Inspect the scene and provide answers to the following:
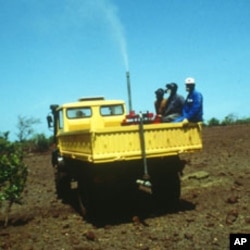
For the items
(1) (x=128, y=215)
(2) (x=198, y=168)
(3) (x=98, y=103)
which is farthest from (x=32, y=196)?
(2) (x=198, y=168)

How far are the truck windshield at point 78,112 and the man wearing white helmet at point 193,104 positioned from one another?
3.29 metres

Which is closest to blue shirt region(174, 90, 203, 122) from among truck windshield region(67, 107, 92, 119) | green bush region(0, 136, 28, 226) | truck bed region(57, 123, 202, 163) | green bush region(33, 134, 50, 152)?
truck bed region(57, 123, 202, 163)

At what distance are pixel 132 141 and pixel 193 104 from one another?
1779 millimetres

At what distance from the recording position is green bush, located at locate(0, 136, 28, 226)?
8.91 meters

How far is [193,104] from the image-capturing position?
9234mm

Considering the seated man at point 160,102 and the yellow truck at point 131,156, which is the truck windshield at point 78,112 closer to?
the yellow truck at point 131,156

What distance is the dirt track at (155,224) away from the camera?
7.11 metres

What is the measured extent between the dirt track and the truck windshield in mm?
2358

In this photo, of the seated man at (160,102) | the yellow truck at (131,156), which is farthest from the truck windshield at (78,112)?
the seated man at (160,102)

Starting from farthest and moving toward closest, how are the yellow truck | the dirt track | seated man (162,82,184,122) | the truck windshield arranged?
the truck windshield < seated man (162,82,184,122) < the yellow truck < the dirt track

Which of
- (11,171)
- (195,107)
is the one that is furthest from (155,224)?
(11,171)

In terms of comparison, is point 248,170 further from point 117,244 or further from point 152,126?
point 117,244

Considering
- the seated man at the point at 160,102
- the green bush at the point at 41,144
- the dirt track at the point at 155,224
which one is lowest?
the dirt track at the point at 155,224

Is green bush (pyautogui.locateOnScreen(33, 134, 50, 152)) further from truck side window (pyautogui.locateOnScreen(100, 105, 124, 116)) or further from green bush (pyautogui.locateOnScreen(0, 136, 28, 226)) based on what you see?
green bush (pyautogui.locateOnScreen(0, 136, 28, 226))
